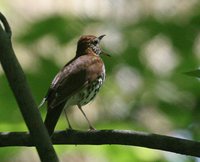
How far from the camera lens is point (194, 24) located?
368 cm

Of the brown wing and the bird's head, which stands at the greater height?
the brown wing

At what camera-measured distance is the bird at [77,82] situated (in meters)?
3.42

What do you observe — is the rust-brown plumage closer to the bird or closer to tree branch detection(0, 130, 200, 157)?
the bird

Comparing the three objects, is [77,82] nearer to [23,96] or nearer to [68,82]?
[68,82]

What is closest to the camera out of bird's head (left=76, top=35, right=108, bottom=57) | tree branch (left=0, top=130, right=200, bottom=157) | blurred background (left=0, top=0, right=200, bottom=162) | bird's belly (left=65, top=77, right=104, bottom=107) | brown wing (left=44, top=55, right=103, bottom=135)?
tree branch (left=0, top=130, right=200, bottom=157)

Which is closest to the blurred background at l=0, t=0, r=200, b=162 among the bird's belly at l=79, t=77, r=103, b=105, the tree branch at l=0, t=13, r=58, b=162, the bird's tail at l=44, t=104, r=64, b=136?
the bird's belly at l=79, t=77, r=103, b=105

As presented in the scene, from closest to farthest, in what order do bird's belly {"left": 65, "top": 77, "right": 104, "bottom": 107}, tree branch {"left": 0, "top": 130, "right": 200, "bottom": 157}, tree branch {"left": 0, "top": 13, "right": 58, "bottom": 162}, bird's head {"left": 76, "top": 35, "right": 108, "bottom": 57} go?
tree branch {"left": 0, "top": 13, "right": 58, "bottom": 162} < tree branch {"left": 0, "top": 130, "right": 200, "bottom": 157} < bird's belly {"left": 65, "top": 77, "right": 104, "bottom": 107} < bird's head {"left": 76, "top": 35, "right": 108, "bottom": 57}

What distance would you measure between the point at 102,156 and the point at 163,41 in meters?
0.79

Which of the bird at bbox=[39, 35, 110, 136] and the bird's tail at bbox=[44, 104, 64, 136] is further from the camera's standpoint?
the bird at bbox=[39, 35, 110, 136]

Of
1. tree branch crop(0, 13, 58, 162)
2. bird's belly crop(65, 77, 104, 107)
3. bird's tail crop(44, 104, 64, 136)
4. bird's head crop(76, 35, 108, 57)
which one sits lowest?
bird's belly crop(65, 77, 104, 107)

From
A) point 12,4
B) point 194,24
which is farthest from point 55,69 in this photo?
point 12,4

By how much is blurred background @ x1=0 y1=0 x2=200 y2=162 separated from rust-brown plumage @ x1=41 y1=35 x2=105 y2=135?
0.33 ft

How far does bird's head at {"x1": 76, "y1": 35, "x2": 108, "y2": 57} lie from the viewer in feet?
14.4

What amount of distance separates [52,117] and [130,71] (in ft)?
2.21
